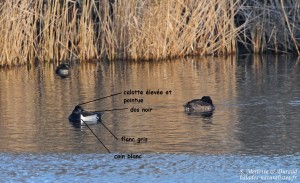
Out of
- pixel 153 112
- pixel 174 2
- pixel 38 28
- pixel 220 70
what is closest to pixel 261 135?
pixel 153 112

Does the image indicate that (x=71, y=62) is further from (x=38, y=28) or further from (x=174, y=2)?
(x=174, y=2)

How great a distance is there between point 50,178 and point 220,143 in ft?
7.58

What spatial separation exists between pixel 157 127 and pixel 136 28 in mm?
7619

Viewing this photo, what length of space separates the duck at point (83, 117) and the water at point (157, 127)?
0.44ft

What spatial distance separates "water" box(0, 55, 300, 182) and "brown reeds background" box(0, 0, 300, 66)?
0.95 metres

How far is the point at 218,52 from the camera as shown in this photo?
2048 cm

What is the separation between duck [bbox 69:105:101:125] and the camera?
1210cm

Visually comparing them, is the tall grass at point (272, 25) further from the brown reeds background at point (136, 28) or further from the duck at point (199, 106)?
the duck at point (199, 106)

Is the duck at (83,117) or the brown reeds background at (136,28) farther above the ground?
the brown reeds background at (136,28)

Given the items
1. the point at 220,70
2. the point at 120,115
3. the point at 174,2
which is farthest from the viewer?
the point at 174,2

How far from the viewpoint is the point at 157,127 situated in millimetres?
11617

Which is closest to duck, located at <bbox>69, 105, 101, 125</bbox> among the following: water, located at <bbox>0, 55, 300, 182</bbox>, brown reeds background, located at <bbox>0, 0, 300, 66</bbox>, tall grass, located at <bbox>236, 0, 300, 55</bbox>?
water, located at <bbox>0, 55, 300, 182</bbox>

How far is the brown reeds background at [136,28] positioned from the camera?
61.6 ft

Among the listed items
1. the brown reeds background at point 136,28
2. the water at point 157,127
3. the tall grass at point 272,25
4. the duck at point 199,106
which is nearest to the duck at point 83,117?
the water at point 157,127
